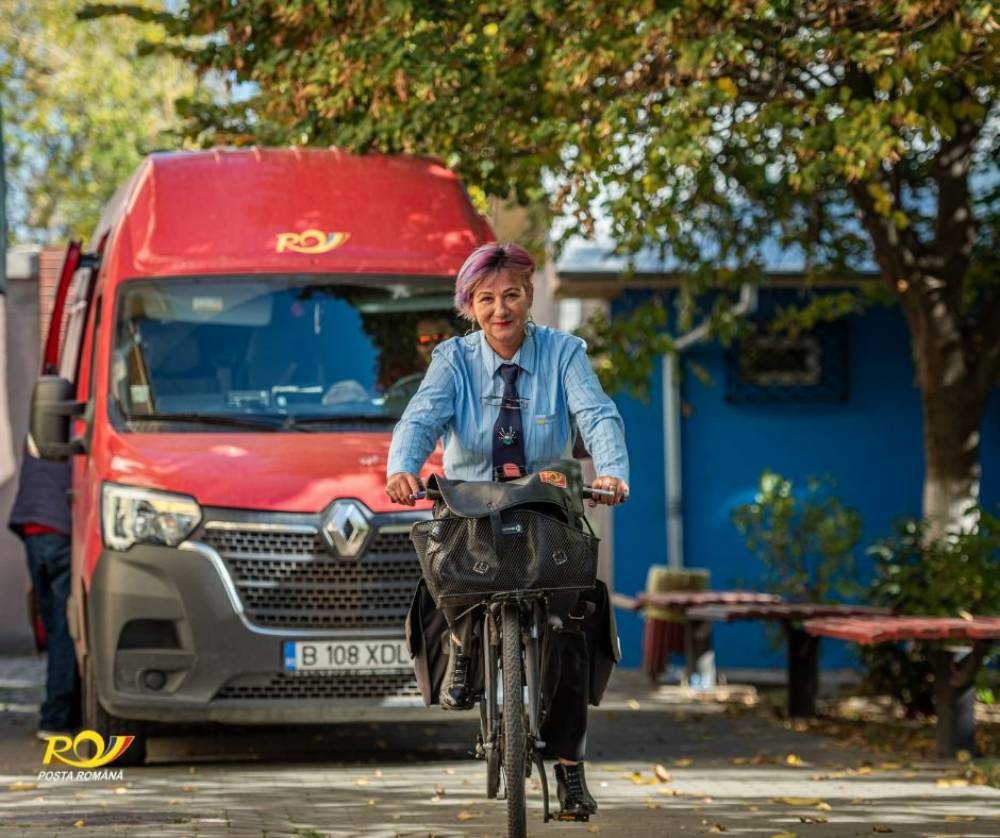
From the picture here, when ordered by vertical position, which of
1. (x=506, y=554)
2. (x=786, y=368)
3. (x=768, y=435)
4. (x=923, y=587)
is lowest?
(x=923, y=587)

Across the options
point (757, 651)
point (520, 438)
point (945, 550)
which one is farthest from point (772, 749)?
point (757, 651)

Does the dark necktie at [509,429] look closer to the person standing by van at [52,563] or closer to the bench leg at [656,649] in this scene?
the person standing by van at [52,563]

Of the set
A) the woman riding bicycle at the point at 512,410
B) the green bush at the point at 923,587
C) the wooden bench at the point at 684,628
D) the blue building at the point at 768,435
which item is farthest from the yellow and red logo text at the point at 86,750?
the blue building at the point at 768,435

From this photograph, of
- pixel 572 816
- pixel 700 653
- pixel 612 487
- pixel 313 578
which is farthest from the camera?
pixel 700 653

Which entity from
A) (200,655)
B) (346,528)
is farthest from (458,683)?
(200,655)

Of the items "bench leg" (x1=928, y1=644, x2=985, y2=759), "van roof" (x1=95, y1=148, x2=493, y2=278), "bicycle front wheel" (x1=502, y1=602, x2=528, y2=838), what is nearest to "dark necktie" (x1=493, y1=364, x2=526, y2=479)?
"bicycle front wheel" (x1=502, y1=602, x2=528, y2=838)

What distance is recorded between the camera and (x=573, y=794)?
621 centimetres

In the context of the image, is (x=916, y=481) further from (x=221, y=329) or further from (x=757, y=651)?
A: (x=221, y=329)

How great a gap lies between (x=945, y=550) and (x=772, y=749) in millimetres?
2039

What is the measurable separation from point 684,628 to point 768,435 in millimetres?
2604

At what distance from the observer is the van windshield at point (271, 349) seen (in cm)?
949

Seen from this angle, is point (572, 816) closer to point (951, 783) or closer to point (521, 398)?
point (521, 398)

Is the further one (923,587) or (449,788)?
(923,587)

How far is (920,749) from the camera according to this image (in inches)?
424
